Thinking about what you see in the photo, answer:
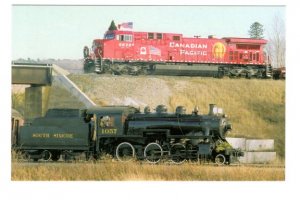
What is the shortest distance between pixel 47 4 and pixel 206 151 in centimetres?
894

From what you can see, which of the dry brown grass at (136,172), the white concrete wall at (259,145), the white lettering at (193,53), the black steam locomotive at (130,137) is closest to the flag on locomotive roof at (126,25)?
the white lettering at (193,53)

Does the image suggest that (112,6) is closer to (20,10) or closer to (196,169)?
(20,10)

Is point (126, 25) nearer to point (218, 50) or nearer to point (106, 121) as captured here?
point (218, 50)

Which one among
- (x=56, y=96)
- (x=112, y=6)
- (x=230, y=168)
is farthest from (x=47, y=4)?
(x=230, y=168)

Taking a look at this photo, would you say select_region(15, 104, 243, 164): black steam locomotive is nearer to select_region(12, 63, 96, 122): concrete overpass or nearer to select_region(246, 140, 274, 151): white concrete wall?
select_region(246, 140, 274, 151): white concrete wall

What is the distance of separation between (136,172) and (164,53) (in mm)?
9586

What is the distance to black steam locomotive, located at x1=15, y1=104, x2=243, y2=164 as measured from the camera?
20.3m

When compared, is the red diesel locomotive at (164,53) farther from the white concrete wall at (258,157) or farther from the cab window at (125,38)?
the white concrete wall at (258,157)

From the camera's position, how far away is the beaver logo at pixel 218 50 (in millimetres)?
27078

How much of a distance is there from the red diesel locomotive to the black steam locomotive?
19.8ft

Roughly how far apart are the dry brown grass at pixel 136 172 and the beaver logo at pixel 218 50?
913 cm

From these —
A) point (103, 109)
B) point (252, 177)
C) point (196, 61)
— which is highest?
point (196, 61)

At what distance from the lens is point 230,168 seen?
753 inches

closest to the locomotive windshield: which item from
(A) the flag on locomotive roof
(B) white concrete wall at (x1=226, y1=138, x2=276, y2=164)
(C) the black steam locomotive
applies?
(A) the flag on locomotive roof
